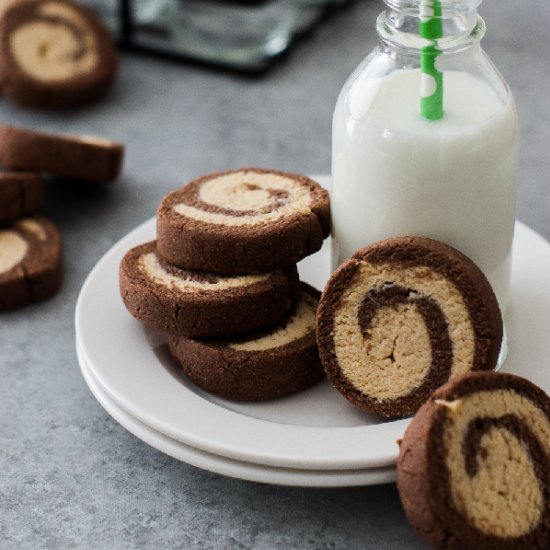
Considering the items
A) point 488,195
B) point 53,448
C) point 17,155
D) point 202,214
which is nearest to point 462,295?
point 488,195

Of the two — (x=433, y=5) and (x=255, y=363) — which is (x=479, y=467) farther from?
(x=433, y=5)

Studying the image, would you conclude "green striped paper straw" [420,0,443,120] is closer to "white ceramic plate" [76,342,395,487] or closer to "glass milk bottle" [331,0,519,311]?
"glass milk bottle" [331,0,519,311]

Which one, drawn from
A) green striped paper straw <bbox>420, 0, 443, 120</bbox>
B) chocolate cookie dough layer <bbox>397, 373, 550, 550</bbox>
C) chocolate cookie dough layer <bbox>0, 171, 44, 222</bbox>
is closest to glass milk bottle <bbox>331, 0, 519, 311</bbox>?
green striped paper straw <bbox>420, 0, 443, 120</bbox>

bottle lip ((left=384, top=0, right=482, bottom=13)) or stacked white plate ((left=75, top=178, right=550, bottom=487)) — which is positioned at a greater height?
bottle lip ((left=384, top=0, right=482, bottom=13))

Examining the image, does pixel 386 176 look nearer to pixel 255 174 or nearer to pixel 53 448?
pixel 255 174

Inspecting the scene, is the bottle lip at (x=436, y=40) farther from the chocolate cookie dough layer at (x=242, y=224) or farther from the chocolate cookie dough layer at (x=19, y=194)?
the chocolate cookie dough layer at (x=19, y=194)

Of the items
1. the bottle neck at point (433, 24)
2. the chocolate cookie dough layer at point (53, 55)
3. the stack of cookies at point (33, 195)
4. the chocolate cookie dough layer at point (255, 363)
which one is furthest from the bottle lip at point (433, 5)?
the chocolate cookie dough layer at point (53, 55)
